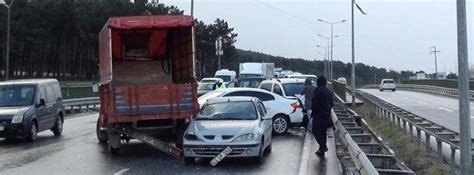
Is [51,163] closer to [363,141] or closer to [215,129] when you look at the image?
[215,129]

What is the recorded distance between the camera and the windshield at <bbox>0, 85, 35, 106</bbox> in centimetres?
1925

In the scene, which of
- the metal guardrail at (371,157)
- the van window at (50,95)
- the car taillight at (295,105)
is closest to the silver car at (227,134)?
the metal guardrail at (371,157)

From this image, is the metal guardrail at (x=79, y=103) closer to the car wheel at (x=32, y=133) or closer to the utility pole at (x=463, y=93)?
the car wheel at (x=32, y=133)

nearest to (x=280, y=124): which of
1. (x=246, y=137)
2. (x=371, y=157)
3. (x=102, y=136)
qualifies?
(x=102, y=136)

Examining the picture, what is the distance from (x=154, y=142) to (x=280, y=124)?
21.1 ft

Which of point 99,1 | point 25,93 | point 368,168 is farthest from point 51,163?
point 99,1

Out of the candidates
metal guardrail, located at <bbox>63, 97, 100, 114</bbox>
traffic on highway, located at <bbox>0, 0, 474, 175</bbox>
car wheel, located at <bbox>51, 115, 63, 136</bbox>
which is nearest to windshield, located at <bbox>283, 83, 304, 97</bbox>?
traffic on highway, located at <bbox>0, 0, 474, 175</bbox>

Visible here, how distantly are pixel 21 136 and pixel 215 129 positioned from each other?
7.70 metres

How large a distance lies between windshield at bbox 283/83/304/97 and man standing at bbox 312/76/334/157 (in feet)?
33.7

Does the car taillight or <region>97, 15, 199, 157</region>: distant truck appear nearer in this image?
<region>97, 15, 199, 157</region>: distant truck

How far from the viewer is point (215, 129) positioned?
13258 millimetres

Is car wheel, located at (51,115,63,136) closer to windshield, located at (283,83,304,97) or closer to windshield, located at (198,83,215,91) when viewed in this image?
windshield, located at (283,83,304,97)

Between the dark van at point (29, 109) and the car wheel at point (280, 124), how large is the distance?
23.0 ft

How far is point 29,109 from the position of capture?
1878 cm
